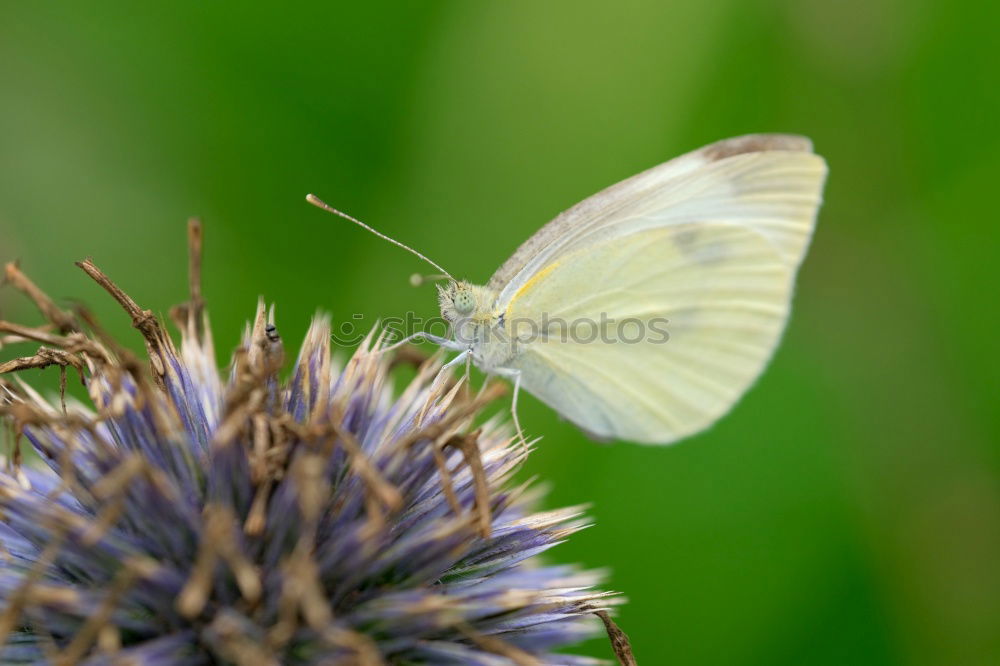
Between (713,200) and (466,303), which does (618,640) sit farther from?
(713,200)

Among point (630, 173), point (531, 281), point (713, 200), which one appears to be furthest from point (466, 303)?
point (630, 173)

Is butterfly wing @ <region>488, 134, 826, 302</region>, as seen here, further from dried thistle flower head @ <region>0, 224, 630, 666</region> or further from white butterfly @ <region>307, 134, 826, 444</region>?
dried thistle flower head @ <region>0, 224, 630, 666</region>

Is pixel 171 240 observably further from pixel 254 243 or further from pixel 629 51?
pixel 629 51

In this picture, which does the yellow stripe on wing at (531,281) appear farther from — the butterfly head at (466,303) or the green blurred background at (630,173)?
the green blurred background at (630,173)

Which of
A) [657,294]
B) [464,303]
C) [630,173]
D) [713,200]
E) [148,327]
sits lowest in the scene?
[148,327]

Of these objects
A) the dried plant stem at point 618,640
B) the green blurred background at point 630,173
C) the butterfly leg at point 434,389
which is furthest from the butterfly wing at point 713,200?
the dried plant stem at point 618,640
